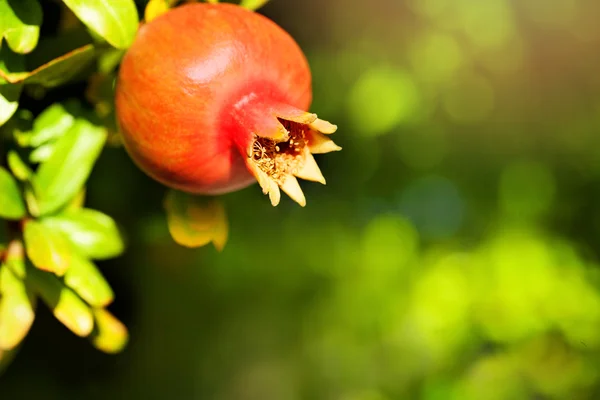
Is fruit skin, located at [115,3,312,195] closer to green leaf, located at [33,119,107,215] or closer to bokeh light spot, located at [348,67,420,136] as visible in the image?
green leaf, located at [33,119,107,215]

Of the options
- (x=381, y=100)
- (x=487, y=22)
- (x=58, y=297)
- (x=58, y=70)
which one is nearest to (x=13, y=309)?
(x=58, y=297)

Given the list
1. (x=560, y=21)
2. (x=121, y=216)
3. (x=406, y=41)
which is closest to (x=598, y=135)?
(x=560, y=21)

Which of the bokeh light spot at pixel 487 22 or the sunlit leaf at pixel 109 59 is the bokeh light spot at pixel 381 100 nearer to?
the bokeh light spot at pixel 487 22

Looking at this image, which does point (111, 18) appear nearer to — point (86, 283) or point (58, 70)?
point (58, 70)

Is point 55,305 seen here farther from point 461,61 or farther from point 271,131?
point 461,61

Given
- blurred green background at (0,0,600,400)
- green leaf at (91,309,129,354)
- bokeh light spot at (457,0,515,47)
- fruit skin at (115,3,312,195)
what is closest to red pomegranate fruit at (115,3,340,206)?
fruit skin at (115,3,312,195)

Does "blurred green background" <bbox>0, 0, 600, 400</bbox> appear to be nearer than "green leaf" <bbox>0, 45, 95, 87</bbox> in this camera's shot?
No

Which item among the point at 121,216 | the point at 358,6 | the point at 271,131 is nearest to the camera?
the point at 271,131
